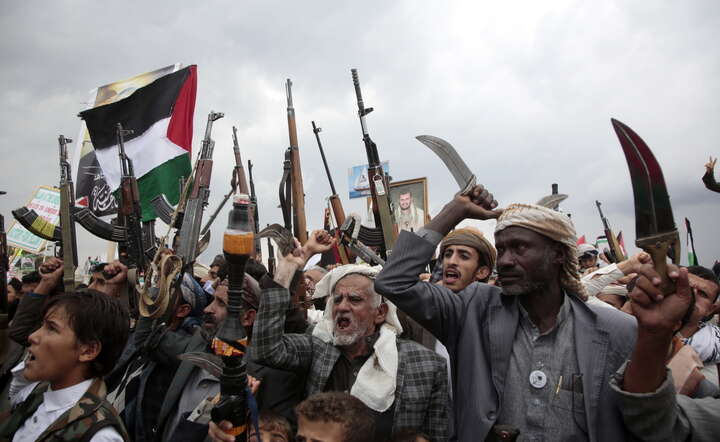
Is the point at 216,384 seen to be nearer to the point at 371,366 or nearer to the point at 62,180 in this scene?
the point at 371,366

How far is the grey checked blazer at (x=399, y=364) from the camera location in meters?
2.43

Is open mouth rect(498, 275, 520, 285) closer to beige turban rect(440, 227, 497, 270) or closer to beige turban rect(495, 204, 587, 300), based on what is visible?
beige turban rect(495, 204, 587, 300)

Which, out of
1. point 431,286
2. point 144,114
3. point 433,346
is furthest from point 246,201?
point 144,114

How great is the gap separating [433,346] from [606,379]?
164 centimetres

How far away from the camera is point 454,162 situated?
90.9 inches

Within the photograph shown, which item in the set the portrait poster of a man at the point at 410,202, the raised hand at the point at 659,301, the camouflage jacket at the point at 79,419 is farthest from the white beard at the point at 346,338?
the portrait poster of a man at the point at 410,202

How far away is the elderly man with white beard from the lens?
95.9 inches

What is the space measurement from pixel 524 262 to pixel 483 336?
1.15ft

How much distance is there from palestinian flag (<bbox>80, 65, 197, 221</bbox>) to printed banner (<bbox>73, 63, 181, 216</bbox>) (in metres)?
0.69

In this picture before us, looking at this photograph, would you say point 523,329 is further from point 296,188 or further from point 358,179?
point 358,179

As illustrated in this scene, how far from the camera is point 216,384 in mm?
2898

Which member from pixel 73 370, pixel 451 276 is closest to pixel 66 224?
pixel 73 370

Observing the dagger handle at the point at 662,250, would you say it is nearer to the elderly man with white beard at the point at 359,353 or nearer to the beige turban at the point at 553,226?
the beige turban at the point at 553,226

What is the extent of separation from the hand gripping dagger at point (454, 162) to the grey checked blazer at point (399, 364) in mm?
1011
